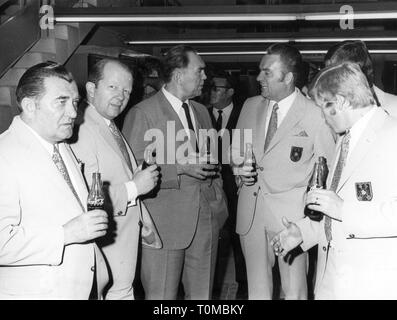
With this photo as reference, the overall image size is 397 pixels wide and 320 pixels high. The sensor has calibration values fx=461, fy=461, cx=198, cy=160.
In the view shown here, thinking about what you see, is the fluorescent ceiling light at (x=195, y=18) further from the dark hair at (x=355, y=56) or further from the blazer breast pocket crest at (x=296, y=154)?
the blazer breast pocket crest at (x=296, y=154)

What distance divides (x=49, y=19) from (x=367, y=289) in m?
4.02

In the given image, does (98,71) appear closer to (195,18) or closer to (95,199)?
(95,199)

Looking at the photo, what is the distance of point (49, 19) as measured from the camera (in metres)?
4.69

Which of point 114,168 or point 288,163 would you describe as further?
point 288,163

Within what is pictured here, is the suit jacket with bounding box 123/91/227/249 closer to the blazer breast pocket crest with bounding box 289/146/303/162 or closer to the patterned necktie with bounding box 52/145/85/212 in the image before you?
the blazer breast pocket crest with bounding box 289/146/303/162

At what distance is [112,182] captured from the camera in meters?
2.70

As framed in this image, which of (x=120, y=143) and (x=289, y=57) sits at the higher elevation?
(x=289, y=57)

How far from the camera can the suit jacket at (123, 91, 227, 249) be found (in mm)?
→ 3150

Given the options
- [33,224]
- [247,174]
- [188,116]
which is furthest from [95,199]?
[188,116]

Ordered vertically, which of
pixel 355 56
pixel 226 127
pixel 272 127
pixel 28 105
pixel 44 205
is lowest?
pixel 44 205

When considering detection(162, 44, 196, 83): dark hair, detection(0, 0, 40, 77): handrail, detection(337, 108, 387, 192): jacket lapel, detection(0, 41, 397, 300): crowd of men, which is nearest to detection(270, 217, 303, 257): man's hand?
detection(0, 41, 397, 300): crowd of men

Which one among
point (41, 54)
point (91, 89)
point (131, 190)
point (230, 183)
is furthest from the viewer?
point (41, 54)

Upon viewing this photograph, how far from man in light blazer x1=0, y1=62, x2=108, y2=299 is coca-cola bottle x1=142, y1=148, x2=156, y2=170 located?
719 millimetres

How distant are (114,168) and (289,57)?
5.17 feet
